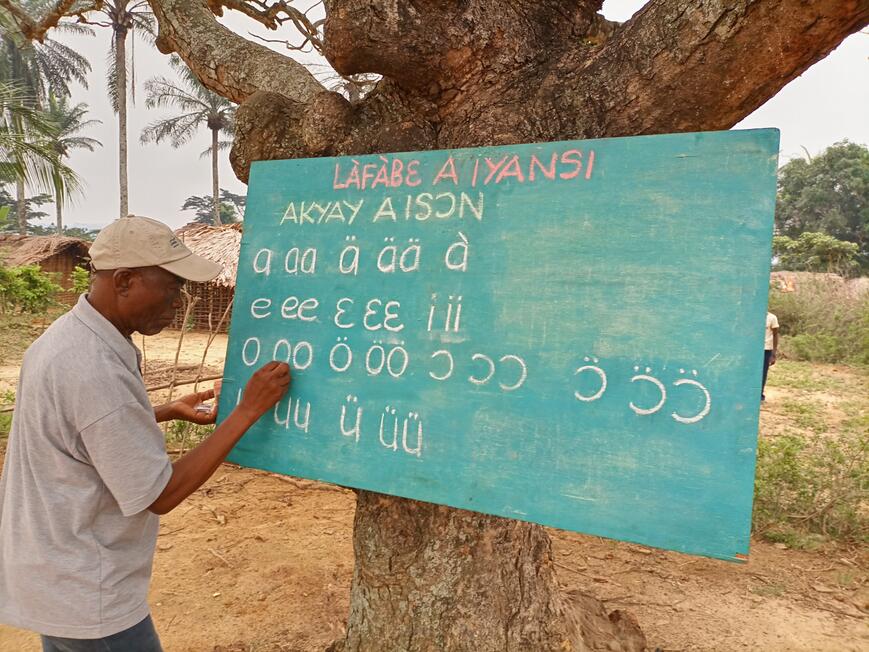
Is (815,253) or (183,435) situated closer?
(183,435)

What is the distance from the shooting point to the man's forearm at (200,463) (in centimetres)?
130

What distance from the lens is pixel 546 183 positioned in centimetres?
136

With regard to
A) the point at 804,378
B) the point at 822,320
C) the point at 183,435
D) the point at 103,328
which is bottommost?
the point at 183,435

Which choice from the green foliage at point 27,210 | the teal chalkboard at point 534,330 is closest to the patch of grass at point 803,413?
the teal chalkboard at point 534,330

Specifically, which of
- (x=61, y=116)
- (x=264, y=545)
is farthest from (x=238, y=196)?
(x=264, y=545)

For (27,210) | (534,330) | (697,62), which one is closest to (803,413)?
(697,62)

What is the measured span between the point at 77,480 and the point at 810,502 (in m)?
4.17

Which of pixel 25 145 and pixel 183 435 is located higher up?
pixel 25 145

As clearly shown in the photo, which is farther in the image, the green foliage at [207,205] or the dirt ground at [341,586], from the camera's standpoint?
the green foliage at [207,205]

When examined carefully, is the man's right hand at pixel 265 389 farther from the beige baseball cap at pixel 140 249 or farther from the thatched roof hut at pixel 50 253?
the thatched roof hut at pixel 50 253

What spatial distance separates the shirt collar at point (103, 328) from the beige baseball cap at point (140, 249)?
0.32ft

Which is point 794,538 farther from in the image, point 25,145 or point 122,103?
point 122,103

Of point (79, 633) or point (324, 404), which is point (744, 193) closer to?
point (324, 404)

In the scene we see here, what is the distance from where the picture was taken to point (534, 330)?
1316 millimetres
